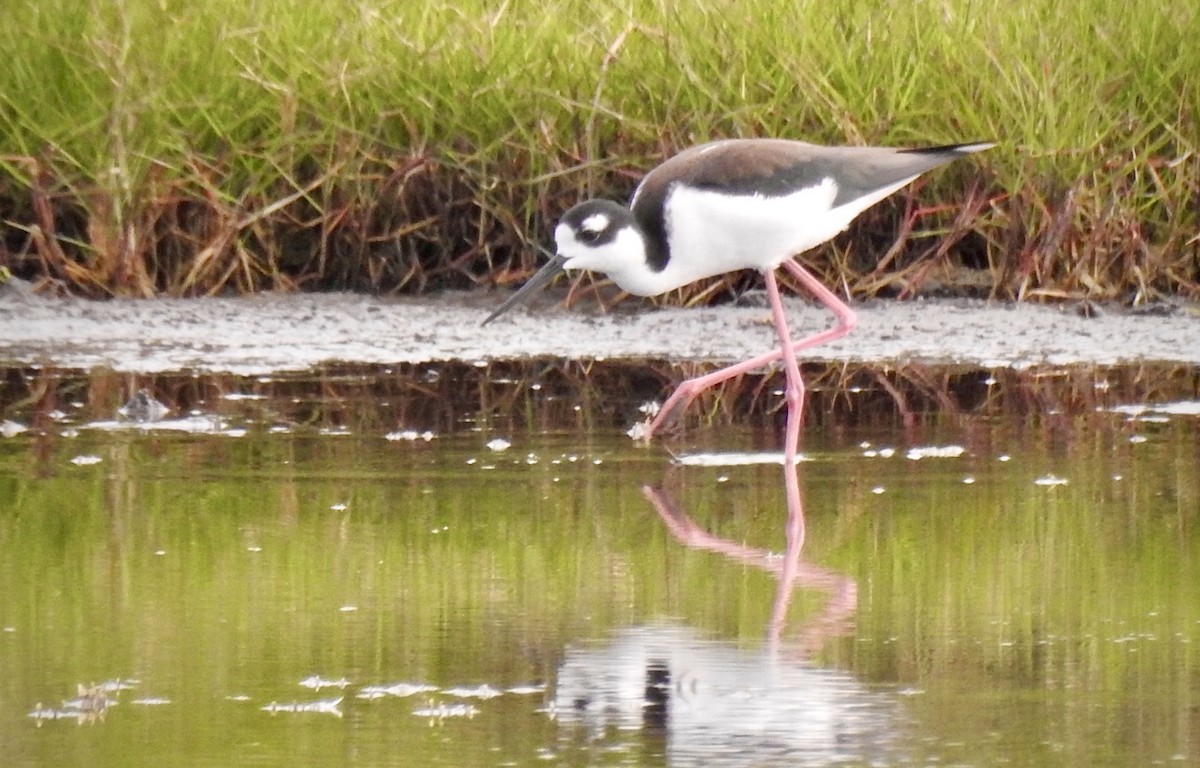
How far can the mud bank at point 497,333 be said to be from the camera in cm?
707

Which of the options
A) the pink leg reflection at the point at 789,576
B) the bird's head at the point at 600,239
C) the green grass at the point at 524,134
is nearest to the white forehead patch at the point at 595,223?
the bird's head at the point at 600,239

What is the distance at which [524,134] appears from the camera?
25.1 ft

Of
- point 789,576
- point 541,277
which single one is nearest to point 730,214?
point 541,277

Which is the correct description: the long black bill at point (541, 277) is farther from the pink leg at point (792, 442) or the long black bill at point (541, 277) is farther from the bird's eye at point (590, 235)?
the pink leg at point (792, 442)

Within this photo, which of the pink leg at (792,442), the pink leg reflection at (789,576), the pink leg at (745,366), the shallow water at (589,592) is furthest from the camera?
the pink leg at (745,366)

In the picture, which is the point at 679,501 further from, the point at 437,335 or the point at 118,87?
the point at 118,87

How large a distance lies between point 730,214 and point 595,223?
0.38 meters

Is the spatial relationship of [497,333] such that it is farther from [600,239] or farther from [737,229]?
[737,229]

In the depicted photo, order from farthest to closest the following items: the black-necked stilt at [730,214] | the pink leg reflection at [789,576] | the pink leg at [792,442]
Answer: the black-necked stilt at [730,214], the pink leg at [792,442], the pink leg reflection at [789,576]

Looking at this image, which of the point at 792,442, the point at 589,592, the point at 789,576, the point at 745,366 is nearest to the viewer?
the point at 589,592

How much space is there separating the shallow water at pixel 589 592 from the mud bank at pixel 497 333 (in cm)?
95

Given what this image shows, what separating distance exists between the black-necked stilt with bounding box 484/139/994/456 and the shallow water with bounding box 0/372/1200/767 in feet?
1.80

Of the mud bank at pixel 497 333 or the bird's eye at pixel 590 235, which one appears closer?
the bird's eye at pixel 590 235

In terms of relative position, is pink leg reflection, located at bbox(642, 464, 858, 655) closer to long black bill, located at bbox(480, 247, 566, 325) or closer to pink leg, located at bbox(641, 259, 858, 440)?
pink leg, located at bbox(641, 259, 858, 440)
